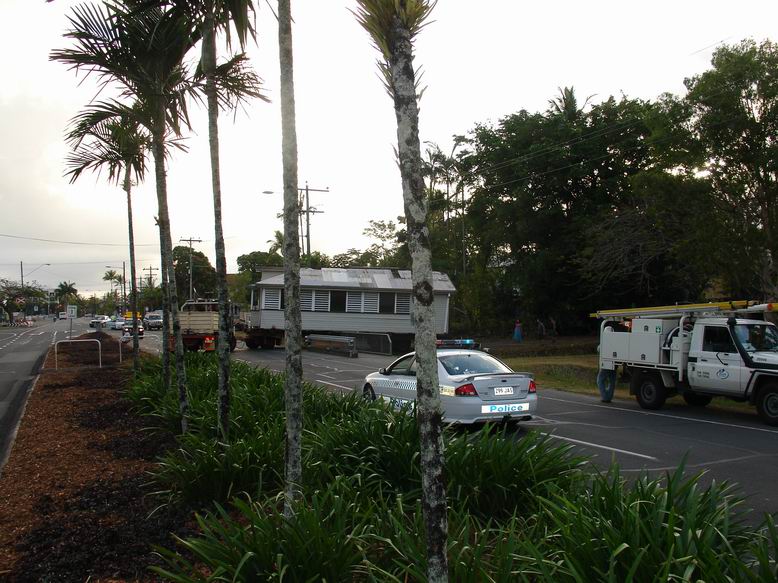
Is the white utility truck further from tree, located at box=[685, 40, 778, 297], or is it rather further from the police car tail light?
the police car tail light

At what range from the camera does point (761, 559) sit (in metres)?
3.17

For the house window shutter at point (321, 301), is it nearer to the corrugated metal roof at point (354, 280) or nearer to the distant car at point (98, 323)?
the corrugated metal roof at point (354, 280)

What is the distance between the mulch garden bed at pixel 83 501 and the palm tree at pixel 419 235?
254cm

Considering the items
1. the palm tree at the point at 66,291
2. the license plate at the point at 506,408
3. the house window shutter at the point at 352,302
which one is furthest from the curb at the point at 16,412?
the palm tree at the point at 66,291

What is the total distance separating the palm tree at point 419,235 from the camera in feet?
9.68

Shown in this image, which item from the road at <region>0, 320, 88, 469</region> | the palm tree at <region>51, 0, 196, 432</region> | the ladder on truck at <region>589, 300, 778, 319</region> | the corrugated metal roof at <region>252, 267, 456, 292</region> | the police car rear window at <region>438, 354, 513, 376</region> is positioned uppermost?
the palm tree at <region>51, 0, 196, 432</region>

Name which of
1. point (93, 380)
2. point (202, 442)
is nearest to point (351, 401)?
point (202, 442)

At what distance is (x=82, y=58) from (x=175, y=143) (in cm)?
275

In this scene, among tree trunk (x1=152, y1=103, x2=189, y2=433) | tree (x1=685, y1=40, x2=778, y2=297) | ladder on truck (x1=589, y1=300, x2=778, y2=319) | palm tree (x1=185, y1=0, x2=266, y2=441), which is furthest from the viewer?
tree (x1=685, y1=40, x2=778, y2=297)

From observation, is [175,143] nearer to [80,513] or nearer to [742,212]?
[80,513]

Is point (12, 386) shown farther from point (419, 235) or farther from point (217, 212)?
point (419, 235)

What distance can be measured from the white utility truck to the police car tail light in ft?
18.6

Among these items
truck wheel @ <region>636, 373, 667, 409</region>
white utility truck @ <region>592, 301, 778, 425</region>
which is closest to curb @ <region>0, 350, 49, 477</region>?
white utility truck @ <region>592, 301, 778, 425</region>

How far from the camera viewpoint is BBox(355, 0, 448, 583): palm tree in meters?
2.95
